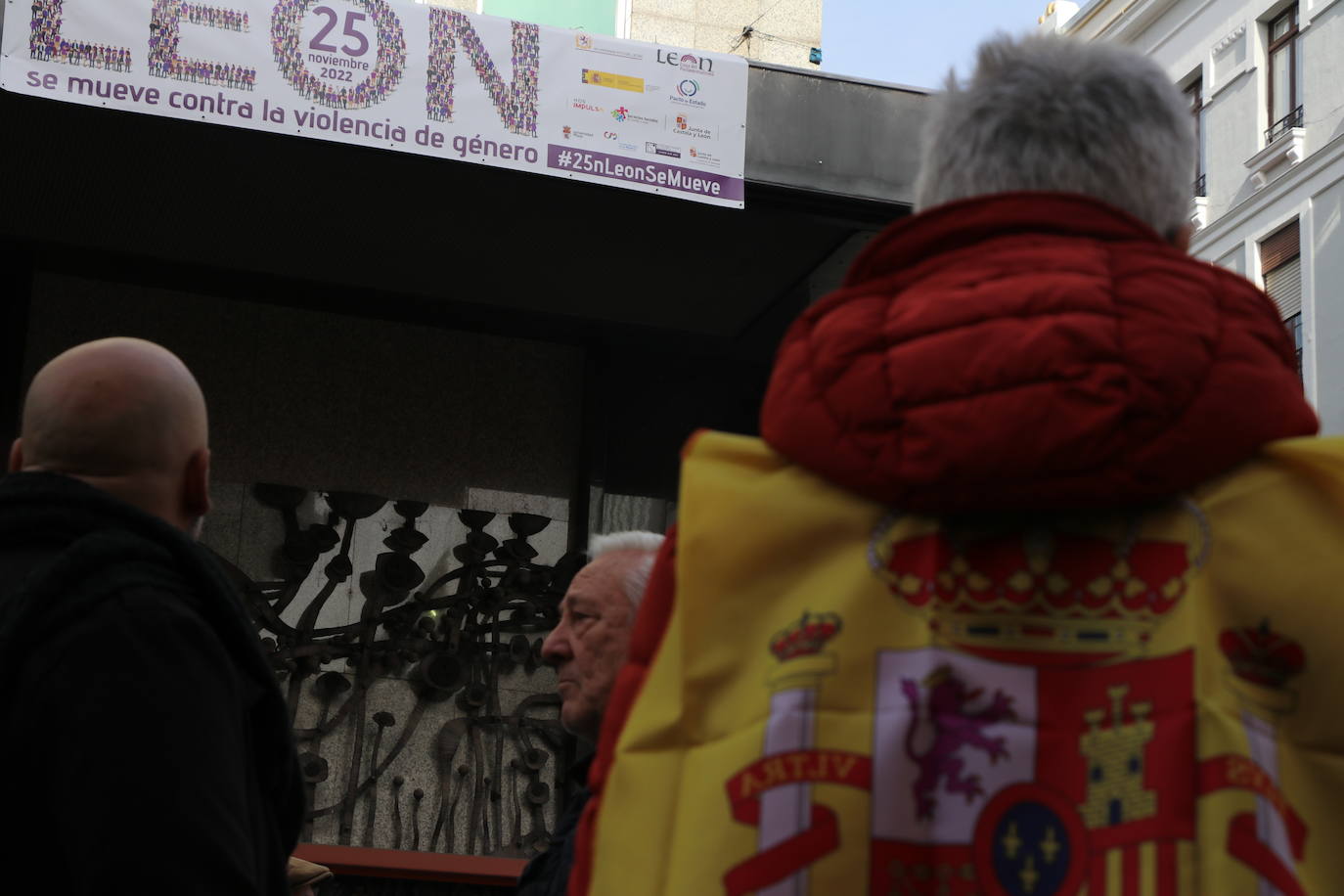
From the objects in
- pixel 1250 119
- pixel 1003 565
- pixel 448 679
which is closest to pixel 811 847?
pixel 1003 565

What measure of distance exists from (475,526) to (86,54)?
12.8ft

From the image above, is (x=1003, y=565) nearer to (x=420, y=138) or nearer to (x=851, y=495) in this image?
(x=851, y=495)

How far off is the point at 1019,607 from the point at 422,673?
7.97 metres

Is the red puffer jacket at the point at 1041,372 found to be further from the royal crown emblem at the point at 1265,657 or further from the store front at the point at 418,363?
the store front at the point at 418,363

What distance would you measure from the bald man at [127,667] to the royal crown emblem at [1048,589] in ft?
3.07

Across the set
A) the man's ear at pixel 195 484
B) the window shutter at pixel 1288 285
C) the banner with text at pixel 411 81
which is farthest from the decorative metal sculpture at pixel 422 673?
the window shutter at pixel 1288 285

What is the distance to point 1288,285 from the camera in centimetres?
2362

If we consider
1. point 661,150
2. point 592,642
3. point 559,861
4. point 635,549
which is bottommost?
point 559,861

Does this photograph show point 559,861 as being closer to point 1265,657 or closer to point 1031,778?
point 1031,778

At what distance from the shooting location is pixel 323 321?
1002 centimetres

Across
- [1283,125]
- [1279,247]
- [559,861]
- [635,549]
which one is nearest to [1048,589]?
[559,861]

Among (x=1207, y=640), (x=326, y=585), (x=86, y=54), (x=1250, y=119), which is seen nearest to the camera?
(x=1207, y=640)

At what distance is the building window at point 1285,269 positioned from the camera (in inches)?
911

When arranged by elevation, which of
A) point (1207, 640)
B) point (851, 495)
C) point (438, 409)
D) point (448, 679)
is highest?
point (438, 409)
